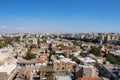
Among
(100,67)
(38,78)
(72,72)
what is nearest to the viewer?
(38,78)

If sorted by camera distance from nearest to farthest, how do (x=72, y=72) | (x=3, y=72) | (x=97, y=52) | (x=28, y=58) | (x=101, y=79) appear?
(x=101, y=79), (x=3, y=72), (x=72, y=72), (x=28, y=58), (x=97, y=52)

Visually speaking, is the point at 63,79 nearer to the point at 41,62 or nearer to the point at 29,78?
the point at 29,78

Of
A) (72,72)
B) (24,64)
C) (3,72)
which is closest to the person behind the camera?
(3,72)

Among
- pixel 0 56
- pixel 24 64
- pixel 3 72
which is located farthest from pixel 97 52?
pixel 3 72

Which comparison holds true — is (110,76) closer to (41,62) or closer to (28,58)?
(41,62)

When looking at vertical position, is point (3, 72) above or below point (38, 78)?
above

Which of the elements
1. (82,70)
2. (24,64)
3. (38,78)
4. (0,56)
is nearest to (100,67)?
(82,70)

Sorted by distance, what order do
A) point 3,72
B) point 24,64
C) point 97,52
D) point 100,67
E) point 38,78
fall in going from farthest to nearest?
point 97,52, point 24,64, point 100,67, point 38,78, point 3,72

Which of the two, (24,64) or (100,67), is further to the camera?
(24,64)

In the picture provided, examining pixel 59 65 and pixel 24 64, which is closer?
pixel 59 65
